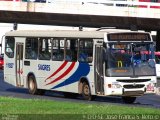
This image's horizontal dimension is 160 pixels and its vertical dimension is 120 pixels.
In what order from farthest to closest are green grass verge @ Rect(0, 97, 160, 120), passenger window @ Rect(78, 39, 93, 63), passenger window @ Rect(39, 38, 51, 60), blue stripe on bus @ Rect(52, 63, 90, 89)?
passenger window @ Rect(39, 38, 51, 60) → blue stripe on bus @ Rect(52, 63, 90, 89) → passenger window @ Rect(78, 39, 93, 63) → green grass verge @ Rect(0, 97, 160, 120)

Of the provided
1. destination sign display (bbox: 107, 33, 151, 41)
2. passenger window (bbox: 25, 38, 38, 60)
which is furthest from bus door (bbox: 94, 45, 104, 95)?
passenger window (bbox: 25, 38, 38, 60)

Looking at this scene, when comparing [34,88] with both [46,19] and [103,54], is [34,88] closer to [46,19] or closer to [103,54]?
[103,54]

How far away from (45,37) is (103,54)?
172 inches

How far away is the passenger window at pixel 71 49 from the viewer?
2825 centimetres

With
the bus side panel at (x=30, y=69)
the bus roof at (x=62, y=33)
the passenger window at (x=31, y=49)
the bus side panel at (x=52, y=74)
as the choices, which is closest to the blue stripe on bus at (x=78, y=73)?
the bus side panel at (x=52, y=74)

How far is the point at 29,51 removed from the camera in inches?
1219

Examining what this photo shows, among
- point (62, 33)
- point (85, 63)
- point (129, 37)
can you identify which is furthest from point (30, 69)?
point (129, 37)

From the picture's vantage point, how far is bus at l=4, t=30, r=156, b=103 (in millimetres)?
26281

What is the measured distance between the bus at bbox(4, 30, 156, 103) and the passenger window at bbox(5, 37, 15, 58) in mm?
116

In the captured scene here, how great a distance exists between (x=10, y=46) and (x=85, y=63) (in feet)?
19.4

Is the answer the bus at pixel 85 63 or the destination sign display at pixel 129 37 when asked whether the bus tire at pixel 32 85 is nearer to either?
the bus at pixel 85 63

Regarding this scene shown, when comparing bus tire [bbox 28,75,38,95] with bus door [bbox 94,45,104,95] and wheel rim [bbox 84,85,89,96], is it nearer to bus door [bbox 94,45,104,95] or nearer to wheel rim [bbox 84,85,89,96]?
wheel rim [bbox 84,85,89,96]

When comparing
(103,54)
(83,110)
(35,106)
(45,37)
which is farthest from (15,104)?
(45,37)

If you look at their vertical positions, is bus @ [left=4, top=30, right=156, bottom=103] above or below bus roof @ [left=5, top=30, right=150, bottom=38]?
below
